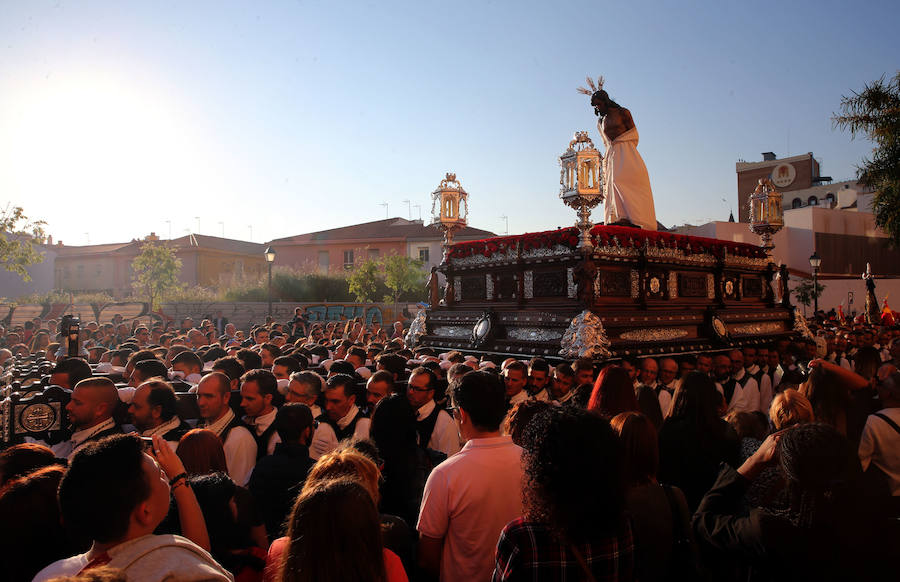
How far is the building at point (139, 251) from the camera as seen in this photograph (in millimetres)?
48375

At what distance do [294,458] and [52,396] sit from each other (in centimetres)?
216

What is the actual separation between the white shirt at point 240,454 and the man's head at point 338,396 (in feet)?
2.40

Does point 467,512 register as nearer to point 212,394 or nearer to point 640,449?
point 640,449

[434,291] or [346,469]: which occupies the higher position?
[434,291]

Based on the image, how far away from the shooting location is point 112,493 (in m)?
1.98

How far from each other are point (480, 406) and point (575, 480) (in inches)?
43.2

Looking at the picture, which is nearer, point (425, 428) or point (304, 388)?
point (425, 428)

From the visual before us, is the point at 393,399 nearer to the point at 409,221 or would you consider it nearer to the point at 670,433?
the point at 670,433

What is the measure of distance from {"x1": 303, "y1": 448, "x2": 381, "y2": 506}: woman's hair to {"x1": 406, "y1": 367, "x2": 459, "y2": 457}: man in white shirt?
2.25 meters

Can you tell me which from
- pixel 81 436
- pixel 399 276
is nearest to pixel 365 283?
pixel 399 276

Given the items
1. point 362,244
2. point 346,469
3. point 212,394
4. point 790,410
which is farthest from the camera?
point 362,244

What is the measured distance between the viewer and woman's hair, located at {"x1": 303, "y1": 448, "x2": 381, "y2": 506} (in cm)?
232

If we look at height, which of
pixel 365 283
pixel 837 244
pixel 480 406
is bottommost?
pixel 480 406

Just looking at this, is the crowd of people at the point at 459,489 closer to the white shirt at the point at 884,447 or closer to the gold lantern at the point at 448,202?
the white shirt at the point at 884,447
